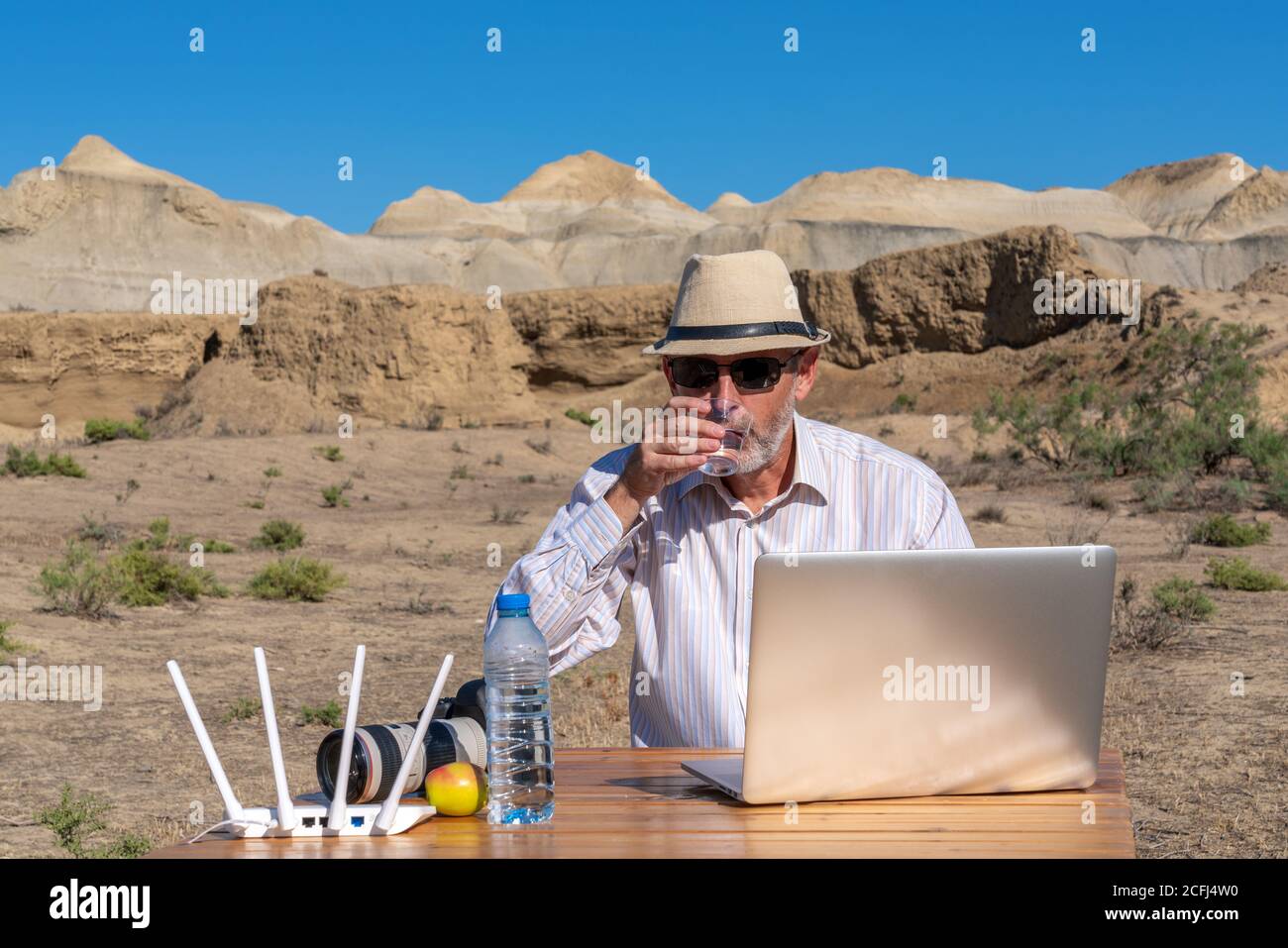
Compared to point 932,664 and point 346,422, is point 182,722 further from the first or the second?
point 346,422

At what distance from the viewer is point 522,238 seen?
272 feet

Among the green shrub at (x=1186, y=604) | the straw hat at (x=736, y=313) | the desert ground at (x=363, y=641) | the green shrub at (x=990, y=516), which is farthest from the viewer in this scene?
the green shrub at (x=990, y=516)

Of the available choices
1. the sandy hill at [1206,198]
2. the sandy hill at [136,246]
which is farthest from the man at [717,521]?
the sandy hill at [1206,198]

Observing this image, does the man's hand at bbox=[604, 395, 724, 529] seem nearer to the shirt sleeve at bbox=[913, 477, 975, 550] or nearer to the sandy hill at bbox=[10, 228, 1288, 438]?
the shirt sleeve at bbox=[913, 477, 975, 550]

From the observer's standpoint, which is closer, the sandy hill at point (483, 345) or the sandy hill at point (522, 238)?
the sandy hill at point (483, 345)

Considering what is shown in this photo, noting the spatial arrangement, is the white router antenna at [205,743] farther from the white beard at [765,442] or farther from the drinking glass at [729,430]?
the white beard at [765,442]

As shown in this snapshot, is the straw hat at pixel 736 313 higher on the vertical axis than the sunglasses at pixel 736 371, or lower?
higher

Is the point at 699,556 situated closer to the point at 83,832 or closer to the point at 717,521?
the point at 717,521

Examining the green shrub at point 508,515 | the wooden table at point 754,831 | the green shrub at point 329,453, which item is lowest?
the wooden table at point 754,831

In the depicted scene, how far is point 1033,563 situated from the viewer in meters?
2.22

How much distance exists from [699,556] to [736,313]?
0.60 metres

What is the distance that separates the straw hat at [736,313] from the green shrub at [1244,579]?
924 cm

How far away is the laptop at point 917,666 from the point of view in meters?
2.21

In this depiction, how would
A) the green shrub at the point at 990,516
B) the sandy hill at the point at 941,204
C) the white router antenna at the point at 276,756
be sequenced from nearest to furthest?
the white router antenna at the point at 276,756 → the green shrub at the point at 990,516 → the sandy hill at the point at 941,204
